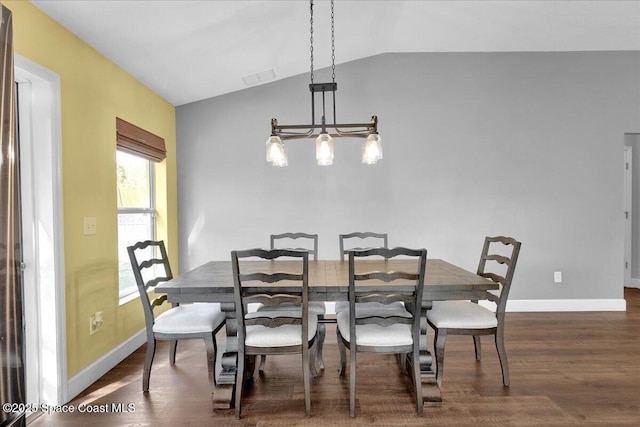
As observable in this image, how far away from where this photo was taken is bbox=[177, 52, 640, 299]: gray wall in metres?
4.09

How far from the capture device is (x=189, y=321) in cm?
234

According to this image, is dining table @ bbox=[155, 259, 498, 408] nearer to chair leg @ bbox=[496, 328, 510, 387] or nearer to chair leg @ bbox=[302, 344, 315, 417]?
chair leg @ bbox=[302, 344, 315, 417]

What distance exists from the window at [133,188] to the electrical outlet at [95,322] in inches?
16.2

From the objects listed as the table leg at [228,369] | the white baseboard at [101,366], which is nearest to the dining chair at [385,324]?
the table leg at [228,369]

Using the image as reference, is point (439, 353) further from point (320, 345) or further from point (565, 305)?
point (565, 305)

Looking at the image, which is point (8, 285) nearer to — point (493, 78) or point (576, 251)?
point (493, 78)

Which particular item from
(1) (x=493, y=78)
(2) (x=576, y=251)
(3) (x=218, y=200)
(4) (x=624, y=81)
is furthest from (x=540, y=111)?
(3) (x=218, y=200)

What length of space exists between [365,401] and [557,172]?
11.1 ft

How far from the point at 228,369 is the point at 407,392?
112cm

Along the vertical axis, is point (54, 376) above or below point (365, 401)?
above

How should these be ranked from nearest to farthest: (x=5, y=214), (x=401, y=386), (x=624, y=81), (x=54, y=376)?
(x=5, y=214) → (x=54, y=376) → (x=401, y=386) → (x=624, y=81)

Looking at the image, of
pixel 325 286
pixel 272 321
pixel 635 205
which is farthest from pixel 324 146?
pixel 635 205

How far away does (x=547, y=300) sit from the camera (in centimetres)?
409

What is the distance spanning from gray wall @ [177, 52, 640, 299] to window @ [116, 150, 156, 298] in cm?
42
